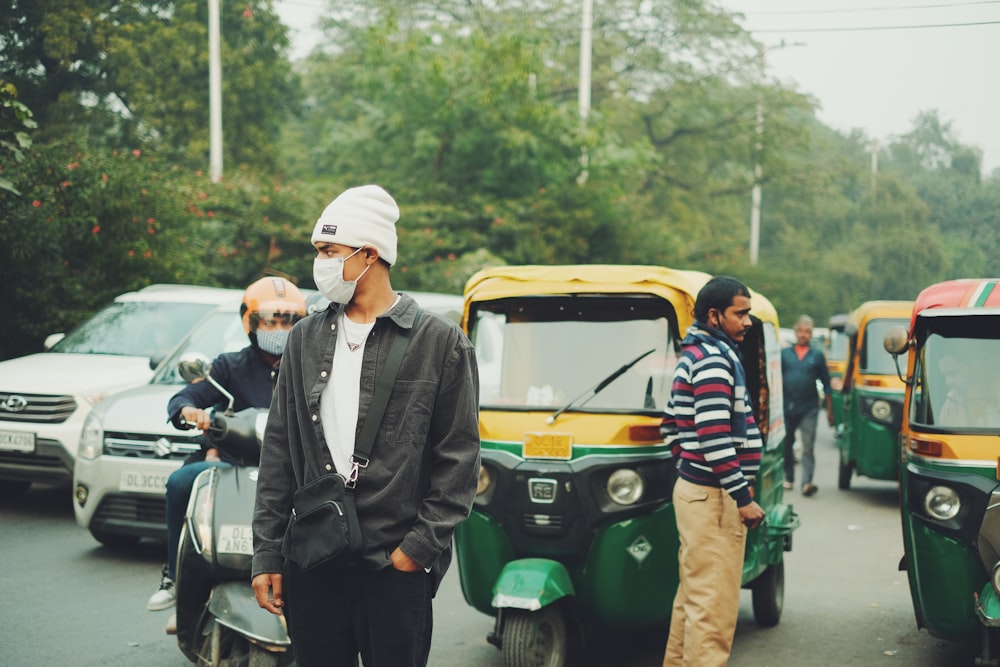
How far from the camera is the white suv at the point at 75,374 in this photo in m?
9.50

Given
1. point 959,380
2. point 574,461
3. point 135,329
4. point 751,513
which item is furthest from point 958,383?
point 135,329

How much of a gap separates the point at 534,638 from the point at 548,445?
0.93 m

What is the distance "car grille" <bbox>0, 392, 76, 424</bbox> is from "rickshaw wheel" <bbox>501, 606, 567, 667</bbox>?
5.48 metres

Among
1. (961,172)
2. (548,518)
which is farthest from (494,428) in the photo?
(961,172)

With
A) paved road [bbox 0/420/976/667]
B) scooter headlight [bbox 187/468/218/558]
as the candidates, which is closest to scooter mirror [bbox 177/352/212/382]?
scooter headlight [bbox 187/468/218/558]

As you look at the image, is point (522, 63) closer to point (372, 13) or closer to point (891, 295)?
point (372, 13)

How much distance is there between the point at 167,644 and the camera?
6.36 m

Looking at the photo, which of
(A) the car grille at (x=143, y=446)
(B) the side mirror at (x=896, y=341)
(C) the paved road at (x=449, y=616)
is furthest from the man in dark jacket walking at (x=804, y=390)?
(A) the car grille at (x=143, y=446)

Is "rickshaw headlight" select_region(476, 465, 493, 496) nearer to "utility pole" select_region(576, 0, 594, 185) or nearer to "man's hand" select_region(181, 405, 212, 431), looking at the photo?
"man's hand" select_region(181, 405, 212, 431)

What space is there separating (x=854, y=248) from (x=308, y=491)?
48521mm

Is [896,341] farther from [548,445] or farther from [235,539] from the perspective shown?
[235,539]

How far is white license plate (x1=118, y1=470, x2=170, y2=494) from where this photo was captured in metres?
7.90

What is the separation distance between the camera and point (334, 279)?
11.0 feet

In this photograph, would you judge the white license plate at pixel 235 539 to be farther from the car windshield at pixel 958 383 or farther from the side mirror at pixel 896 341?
the side mirror at pixel 896 341
